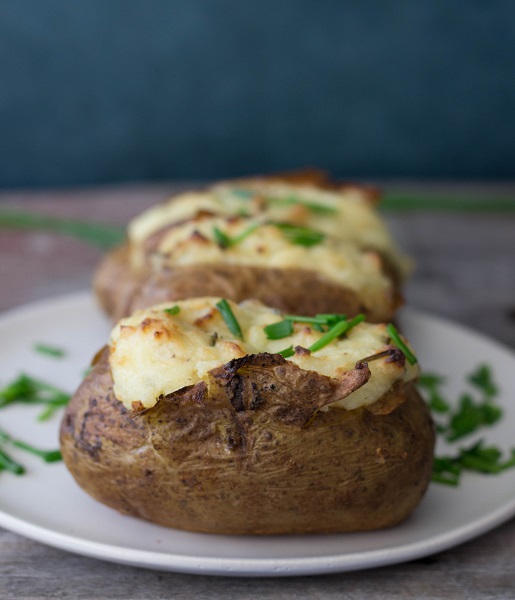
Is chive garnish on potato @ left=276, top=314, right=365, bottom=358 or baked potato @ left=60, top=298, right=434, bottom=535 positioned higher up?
chive garnish on potato @ left=276, top=314, right=365, bottom=358

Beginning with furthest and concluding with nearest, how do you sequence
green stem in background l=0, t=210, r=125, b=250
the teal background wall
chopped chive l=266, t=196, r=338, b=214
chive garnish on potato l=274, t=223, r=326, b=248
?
the teal background wall, green stem in background l=0, t=210, r=125, b=250, chopped chive l=266, t=196, r=338, b=214, chive garnish on potato l=274, t=223, r=326, b=248

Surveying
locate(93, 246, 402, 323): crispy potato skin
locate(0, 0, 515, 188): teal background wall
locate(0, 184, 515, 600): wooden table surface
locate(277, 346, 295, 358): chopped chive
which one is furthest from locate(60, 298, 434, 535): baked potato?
locate(0, 0, 515, 188): teal background wall

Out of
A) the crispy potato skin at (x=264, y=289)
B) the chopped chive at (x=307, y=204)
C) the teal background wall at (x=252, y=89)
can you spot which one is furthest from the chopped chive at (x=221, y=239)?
the teal background wall at (x=252, y=89)

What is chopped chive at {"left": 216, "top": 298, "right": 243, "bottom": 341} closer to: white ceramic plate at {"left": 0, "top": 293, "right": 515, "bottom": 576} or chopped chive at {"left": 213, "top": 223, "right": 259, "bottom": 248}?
white ceramic plate at {"left": 0, "top": 293, "right": 515, "bottom": 576}

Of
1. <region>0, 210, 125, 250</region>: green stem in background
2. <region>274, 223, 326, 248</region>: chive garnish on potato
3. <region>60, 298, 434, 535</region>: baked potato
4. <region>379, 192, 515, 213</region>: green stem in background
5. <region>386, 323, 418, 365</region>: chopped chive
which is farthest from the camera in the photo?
<region>379, 192, 515, 213</region>: green stem in background

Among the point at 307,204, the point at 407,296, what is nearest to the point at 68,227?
the point at 407,296

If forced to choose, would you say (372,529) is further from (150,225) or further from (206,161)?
(206,161)

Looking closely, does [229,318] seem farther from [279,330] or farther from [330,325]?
[330,325]

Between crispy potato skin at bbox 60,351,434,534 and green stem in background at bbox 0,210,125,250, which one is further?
green stem in background at bbox 0,210,125,250

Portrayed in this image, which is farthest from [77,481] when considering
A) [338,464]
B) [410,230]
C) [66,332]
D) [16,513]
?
[410,230]
